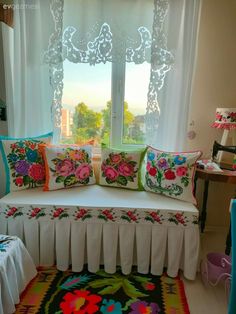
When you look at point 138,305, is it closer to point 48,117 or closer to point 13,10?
point 48,117

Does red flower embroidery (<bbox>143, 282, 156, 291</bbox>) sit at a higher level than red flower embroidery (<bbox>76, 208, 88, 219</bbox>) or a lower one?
lower

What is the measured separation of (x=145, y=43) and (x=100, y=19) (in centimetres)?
44

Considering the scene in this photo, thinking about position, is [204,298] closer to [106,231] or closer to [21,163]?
[106,231]

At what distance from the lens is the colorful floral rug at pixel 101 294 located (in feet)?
4.98

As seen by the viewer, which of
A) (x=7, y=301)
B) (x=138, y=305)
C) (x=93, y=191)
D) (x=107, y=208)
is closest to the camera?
(x=7, y=301)

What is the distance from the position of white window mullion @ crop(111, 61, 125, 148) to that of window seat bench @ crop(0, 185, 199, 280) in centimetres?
78

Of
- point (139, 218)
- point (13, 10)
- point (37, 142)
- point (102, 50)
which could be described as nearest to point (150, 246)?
point (139, 218)

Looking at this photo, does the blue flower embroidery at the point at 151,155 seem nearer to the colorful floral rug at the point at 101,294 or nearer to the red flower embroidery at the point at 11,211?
the colorful floral rug at the point at 101,294

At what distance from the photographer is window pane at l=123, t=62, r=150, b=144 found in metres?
2.24

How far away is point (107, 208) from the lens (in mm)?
1753

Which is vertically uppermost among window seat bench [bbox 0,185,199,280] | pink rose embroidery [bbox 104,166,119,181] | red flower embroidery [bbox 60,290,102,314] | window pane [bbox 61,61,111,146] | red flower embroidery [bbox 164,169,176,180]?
window pane [bbox 61,61,111,146]

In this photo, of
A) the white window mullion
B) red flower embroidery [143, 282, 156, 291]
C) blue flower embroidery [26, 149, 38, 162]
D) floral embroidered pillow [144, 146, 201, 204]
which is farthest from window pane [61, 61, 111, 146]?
red flower embroidery [143, 282, 156, 291]

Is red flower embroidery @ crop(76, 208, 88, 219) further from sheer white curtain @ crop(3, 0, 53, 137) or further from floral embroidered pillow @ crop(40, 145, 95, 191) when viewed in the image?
sheer white curtain @ crop(3, 0, 53, 137)

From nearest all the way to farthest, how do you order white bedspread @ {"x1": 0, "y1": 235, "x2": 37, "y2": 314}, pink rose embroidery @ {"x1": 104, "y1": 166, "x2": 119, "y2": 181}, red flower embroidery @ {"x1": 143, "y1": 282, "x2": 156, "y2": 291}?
white bedspread @ {"x1": 0, "y1": 235, "x2": 37, "y2": 314}
red flower embroidery @ {"x1": 143, "y1": 282, "x2": 156, "y2": 291}
pink rose embroidery @ {"x1": 104, "y1": 166, "x2": 119, "y2": 181}
